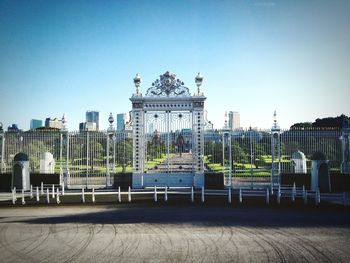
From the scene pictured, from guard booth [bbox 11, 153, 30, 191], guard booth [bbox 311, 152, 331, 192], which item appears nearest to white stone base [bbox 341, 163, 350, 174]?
guard booth [bbox 311, 152, 331, 192]

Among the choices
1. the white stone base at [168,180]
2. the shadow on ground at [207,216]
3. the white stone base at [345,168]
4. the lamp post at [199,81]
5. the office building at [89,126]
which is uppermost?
the lamp post at [199,81]

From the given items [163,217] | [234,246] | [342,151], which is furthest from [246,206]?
[342,151]

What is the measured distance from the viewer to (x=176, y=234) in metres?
9.11

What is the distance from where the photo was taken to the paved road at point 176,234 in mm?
7246

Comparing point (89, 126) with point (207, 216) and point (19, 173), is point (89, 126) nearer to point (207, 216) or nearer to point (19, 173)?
point (19, 173)

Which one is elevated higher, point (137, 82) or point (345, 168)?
point (137, 82)

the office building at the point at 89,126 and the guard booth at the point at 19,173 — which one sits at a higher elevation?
the office building at the point at 89,126

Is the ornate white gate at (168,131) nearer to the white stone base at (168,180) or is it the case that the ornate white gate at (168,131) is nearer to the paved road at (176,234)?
the white stone base at (168,180)

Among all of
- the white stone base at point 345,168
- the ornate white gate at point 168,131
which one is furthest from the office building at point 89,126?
the white stone base at point 345,168

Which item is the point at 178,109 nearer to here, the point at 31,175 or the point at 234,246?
the point at 31,175

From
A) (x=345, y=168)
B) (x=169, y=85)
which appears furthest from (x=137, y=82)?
(x=345, y=168)

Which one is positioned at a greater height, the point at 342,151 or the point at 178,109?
the point at 178,109

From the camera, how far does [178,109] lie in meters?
20.7

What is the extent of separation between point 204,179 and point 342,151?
9607mm
